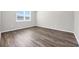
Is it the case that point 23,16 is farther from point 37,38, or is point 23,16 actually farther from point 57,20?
point 57,20

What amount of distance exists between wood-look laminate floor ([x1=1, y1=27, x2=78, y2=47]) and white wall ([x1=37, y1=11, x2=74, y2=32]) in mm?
69

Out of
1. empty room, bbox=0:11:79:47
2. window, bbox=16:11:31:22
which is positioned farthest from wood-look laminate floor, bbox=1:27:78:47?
window, bbox=16:11:31:22

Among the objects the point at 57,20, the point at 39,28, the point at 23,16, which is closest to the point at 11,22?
the point at 23,16

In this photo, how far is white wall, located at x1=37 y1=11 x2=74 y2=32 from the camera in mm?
1438

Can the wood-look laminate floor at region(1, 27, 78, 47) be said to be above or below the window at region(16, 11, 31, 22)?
below

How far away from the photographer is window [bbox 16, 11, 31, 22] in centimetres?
145

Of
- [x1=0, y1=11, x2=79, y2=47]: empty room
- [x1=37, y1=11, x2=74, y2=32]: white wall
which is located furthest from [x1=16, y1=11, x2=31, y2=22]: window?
[x1=37, y1=11, x2=74, y2=32]: white wall

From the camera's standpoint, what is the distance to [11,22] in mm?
1450

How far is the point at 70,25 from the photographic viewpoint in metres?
1.44

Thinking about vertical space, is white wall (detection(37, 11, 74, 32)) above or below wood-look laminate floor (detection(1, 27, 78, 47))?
above

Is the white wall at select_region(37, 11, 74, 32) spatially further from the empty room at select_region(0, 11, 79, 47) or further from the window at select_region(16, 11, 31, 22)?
the window at select_region(16, 11, 31, 22)

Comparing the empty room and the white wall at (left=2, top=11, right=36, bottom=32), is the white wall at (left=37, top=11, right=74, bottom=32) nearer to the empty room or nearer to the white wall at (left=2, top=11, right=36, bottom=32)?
the empty room
